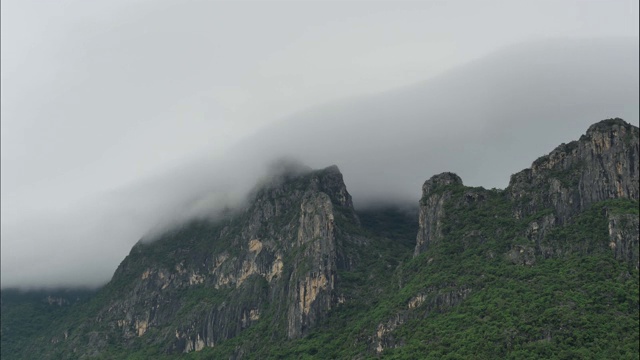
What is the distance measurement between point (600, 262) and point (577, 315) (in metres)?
19.9

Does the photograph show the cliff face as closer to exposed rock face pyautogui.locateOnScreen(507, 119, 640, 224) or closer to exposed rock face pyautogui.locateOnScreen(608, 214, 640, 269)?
exposed rock face pyautogui.locateOnScreen(507, 119, 640, 224)

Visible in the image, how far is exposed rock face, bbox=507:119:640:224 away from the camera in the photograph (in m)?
174

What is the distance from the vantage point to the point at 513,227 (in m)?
194

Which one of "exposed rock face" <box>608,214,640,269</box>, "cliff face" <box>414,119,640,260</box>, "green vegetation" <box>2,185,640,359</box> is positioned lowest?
"green vegetation" <box>2,185,640,359</box>

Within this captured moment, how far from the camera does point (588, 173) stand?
594ft

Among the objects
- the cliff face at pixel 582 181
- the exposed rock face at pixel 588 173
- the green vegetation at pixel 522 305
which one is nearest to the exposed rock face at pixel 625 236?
the cliff face at pixel 582 181

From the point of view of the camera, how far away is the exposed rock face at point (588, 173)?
570 ft

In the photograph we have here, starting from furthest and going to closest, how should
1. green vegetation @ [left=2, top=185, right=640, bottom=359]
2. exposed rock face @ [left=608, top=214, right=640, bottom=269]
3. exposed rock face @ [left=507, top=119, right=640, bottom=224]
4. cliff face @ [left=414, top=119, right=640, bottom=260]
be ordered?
1. exposed rock face @ [left=507, top=119, right=640, bottom=224]
2. cliff face @ [left=414, top=119, right=640, bottom=260]
3. exposed rock face @ [left=608, top=214, right=640, bottom=269]
4. green vegetation @ [left=2, top=185, right=640, bottom=359]

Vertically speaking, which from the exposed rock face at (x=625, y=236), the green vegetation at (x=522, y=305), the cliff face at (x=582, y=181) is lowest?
the green vegetation at (x=522, y=305)

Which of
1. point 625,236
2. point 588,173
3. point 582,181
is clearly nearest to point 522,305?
point 625,236

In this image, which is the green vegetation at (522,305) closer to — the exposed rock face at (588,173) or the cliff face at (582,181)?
the cliff face at (582,181)

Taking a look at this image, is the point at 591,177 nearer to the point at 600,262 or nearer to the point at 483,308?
the point at 600,262

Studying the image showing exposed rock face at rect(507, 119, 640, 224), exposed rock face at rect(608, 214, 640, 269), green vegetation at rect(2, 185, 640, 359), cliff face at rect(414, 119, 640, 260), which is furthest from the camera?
exposed rock face at rect(507, 119, 640, 224)

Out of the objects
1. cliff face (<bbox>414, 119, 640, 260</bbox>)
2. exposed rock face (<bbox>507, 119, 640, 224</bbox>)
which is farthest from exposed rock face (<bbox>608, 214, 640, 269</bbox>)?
exposed rock face (<bbox>507, 119, 640, 224</bbox>)
